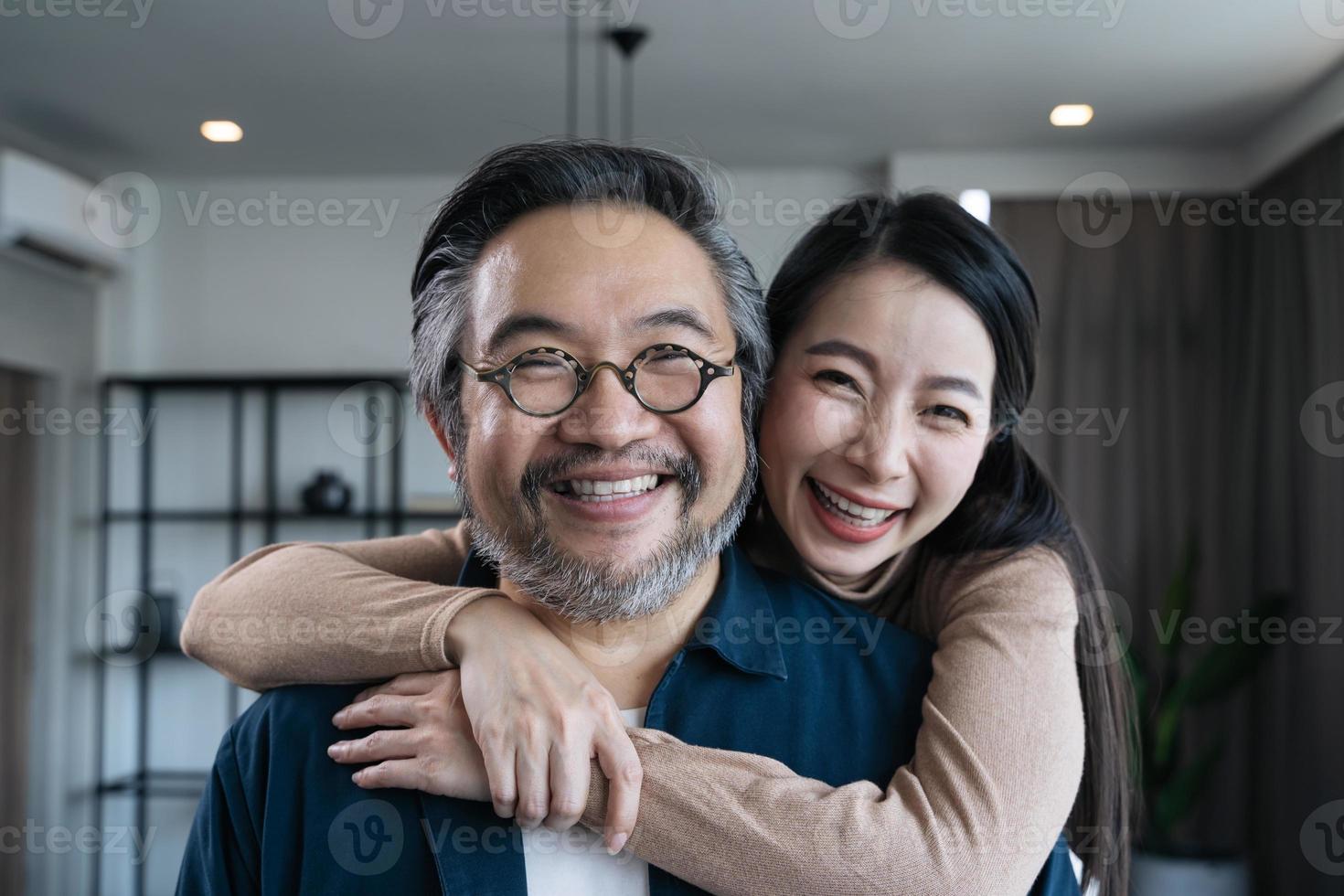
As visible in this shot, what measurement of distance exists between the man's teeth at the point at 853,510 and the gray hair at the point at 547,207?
0.15m

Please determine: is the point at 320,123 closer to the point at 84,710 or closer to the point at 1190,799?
the point at 84,710

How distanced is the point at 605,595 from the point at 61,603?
4.72m

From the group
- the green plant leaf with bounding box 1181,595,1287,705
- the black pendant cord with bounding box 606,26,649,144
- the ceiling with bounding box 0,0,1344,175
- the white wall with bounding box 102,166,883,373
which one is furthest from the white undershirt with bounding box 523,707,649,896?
the white wall with bounding box 102,166,883,373

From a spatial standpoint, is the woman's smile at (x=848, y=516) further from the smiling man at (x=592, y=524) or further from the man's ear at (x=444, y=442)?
the man's ear at (x=444, y=442)

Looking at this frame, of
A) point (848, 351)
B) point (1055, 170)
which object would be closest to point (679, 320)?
point (848, 351)

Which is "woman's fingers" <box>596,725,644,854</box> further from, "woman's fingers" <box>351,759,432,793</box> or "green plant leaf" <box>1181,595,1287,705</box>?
"green plant leaf" <box>1181,595,1287,705</box>

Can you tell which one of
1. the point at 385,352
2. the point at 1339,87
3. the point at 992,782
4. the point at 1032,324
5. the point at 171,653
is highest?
the point at 1339,87

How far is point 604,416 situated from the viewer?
113cm

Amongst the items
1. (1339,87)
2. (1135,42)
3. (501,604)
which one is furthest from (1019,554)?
(1339,87)

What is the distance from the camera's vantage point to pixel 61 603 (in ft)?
16.5

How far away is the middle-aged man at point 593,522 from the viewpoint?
1159 millimetres

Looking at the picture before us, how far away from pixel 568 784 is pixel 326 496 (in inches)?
164

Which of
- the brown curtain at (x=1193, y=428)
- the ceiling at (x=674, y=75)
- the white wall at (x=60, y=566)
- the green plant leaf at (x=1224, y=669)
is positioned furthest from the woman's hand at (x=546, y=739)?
the white wall at (x=60, y=566)

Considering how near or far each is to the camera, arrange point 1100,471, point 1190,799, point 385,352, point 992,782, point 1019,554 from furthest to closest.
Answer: point 385,352 < point 1100,471 < point 1190,799 < point 1019,554 < point 992,782
